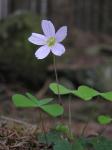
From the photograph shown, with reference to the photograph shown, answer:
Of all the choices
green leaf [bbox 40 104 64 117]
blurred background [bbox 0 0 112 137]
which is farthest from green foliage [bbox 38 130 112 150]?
blurred background [bbox 0 0 112 137]

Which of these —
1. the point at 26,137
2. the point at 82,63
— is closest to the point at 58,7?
the point at 82,63

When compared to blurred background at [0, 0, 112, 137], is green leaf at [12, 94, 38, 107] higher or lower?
higher

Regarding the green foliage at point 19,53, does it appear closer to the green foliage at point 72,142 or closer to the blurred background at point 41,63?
the blurred background at point 41,63

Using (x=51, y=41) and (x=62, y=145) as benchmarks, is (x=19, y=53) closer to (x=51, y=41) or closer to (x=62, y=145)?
(x=51, y=41)

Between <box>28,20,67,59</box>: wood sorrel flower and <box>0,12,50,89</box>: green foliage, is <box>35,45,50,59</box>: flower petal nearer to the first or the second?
<box>28,20,67,59</box>: wood sorrel flower

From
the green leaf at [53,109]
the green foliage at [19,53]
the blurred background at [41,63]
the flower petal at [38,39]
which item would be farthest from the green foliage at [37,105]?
the green foliage at [19,53]

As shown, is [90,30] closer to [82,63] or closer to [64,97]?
→ [82,63]
